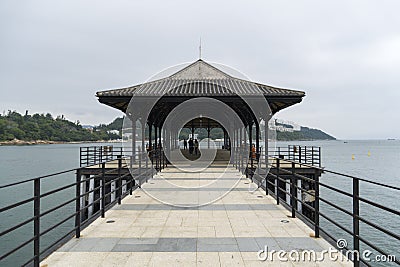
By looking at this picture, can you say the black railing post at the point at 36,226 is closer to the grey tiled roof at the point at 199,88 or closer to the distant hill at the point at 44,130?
the grey tiled roof at the point at 199,88

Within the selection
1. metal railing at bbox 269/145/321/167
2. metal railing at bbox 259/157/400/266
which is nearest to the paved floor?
metal railing at bbox 259/157/400/266

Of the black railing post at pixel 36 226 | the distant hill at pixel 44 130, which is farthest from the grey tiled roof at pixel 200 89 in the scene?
the distant hill at pixel 44 130

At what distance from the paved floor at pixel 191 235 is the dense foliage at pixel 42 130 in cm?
6618

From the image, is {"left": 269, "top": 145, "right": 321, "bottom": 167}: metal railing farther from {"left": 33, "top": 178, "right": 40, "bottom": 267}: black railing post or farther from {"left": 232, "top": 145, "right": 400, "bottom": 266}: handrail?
{"left": 33, "top": 178, "right": 40, "bottom": 267}: black railing post

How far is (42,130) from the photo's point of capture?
74.0 metres

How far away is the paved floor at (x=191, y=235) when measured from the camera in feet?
10.3

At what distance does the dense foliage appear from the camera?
71631 mm

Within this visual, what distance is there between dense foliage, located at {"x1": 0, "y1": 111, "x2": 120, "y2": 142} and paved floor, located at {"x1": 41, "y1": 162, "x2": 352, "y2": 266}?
6618 cm

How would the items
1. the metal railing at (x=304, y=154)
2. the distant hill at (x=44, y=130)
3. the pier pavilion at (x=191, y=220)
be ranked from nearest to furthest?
the pier pavilion at (x=191, y=220)
the metal railing at (x=304, y=154)
the distant hill at (x=44, y=130)

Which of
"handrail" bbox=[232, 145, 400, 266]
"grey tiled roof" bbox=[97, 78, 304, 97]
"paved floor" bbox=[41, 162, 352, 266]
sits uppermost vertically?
"grey tiled roof" bbox=[97, 78, 304, 97]

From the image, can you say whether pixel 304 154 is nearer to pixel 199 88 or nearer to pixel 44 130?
pixel 199 88

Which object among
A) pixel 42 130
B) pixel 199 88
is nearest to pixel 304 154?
pixel 199 88

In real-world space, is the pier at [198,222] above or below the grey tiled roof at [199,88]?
below

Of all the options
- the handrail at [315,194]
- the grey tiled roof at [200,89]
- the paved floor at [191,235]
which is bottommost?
the paved floor at [191,235]
